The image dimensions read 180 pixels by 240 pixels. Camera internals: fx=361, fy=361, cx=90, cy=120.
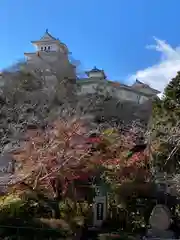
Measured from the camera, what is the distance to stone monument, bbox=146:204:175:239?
777cm

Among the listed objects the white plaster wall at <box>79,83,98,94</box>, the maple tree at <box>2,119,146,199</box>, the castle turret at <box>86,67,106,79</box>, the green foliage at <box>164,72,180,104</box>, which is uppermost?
the castle turret at <box>86,67,106,79</box>

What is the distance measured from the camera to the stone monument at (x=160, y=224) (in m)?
7.77

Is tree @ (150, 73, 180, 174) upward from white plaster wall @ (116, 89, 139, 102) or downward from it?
downward

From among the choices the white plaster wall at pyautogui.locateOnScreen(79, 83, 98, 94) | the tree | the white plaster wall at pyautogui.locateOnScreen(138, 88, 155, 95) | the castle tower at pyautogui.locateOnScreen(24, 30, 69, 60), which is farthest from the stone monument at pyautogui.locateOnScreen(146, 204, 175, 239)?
the castle tower at pyautogui.locateOnScreen(24, 30, 69, 60)

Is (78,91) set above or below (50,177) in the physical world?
above

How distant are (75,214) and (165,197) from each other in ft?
7.26

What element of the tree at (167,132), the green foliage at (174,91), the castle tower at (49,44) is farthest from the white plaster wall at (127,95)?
the tree at (167,132)

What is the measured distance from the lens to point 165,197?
28.5 feet

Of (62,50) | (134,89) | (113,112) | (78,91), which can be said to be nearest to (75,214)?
(113,112)

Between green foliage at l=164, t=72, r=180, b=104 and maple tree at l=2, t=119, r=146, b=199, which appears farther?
green foliage at l=164, t=72, r=180, b=104

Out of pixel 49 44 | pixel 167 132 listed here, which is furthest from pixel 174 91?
pixel 49 44

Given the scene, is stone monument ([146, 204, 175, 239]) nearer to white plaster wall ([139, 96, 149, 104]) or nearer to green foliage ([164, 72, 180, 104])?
green foliage ([164, 72, 180, 104])

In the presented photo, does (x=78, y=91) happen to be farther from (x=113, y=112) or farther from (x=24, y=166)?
(x=24, y=166)

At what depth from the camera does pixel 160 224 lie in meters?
7.86
